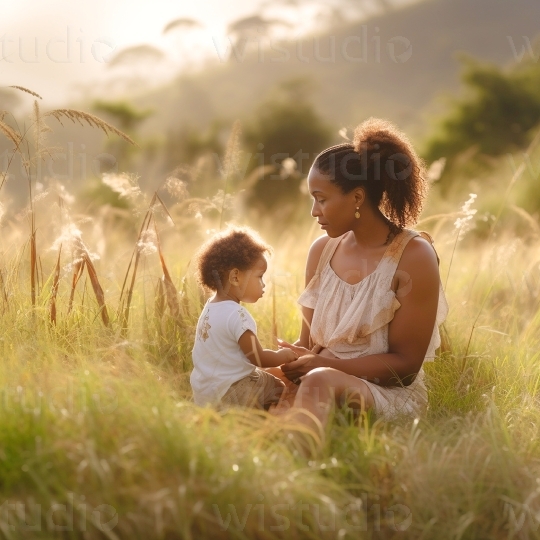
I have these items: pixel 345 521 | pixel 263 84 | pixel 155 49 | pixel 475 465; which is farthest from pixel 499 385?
pixel 263 84

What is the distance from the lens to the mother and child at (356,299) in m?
3.19

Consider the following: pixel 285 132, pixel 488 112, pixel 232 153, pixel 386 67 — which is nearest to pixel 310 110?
pixel 285 132

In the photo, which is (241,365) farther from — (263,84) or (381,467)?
(263,84)

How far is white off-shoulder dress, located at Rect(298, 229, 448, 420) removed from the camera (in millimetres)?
3291

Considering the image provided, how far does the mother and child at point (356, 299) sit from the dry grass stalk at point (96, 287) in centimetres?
62

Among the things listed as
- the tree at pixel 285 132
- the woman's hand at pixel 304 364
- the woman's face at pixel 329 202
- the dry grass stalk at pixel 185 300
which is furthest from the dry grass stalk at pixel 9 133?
the tree at pixel 285 132

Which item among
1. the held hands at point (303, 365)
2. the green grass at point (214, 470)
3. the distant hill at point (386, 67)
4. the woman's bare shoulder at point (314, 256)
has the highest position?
the distant hill at point (386, 67)

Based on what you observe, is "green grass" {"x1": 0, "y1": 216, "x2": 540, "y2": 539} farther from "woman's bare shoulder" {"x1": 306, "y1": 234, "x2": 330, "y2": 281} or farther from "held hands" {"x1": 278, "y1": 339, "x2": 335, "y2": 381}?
"woman's bare shoulder" {"x1": 306, "y1": 234, "x2": 330, "y2": 281}

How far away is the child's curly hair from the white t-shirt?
14cm

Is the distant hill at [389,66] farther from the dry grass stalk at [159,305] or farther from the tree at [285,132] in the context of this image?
the dry grass stalk at [159,305]

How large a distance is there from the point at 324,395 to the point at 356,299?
63cm

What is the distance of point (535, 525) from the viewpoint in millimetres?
2428

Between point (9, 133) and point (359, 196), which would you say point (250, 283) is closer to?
point (359, 196)

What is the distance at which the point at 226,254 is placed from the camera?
3.27 metres
